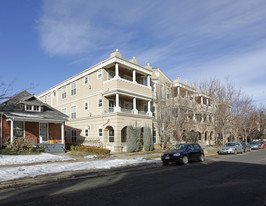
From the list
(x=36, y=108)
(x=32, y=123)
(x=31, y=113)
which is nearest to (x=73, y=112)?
(x=36, y=108)

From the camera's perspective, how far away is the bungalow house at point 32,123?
21438mm

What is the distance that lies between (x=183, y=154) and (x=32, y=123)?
16515 mm

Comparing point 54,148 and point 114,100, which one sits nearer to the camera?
point 54,148

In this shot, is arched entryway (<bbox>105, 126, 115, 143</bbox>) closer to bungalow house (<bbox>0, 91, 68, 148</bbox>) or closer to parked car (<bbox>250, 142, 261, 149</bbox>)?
bungalow house (<bbox>0, 91, 68, 148</bbox>)

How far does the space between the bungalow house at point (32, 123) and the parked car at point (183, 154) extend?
44.2ft

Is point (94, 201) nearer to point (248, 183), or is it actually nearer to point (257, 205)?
point (257, 205)

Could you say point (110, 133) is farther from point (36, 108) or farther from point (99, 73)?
point (36, 108)

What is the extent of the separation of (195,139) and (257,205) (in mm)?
29283

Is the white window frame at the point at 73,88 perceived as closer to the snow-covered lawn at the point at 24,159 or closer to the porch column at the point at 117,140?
the porch column at the point at 117,140

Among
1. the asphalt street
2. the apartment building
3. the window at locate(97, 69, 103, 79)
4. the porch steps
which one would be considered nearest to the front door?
the porch steps

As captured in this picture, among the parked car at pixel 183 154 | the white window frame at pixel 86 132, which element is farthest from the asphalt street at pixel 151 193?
the white window frame at pixel 86 132

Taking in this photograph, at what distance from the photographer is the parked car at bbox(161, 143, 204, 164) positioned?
50.2 feet

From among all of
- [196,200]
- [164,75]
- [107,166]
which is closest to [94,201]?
[196,200]

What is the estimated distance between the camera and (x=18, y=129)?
74.1 feet
